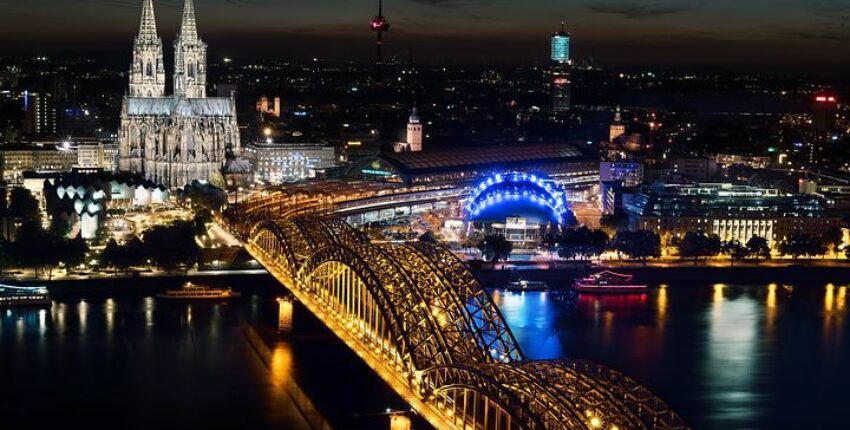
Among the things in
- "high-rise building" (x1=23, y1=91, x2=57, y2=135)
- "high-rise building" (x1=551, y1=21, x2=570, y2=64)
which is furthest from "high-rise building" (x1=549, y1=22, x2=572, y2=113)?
"high-rise building" (x1=23, y1=91, x2=57, y2=135)

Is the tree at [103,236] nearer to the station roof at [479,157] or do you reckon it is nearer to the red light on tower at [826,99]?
the station roof at [479,157]

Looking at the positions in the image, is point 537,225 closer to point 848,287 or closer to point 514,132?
point 848,287

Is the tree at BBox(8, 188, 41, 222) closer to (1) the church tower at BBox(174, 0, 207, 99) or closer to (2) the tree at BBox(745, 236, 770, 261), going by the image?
(1) the church tower at BBox(174, 0, 207, 99)

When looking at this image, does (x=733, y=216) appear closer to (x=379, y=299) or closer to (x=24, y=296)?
(x=24, y=296)

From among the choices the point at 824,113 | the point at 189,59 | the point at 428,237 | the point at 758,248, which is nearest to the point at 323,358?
the point at 428,237

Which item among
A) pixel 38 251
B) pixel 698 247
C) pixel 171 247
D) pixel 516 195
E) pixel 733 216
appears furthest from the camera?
pixel 516 195

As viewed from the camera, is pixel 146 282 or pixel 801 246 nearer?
pixel 146 282
